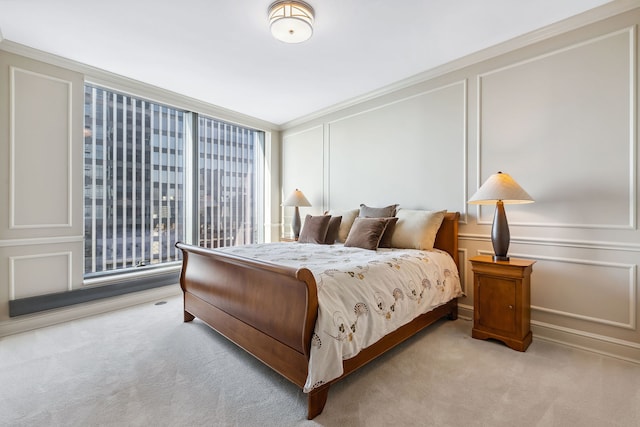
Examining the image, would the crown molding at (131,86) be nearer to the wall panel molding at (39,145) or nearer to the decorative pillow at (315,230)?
the wall panel molding at (39,145)

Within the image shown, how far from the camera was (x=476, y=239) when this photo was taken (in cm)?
295

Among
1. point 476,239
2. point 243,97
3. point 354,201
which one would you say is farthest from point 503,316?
point 243,97

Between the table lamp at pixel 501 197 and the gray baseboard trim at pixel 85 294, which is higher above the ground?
the table lamp at pixel 501 197

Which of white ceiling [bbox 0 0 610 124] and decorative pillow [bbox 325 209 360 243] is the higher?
white ceiling [bbox 0 0 610 124]

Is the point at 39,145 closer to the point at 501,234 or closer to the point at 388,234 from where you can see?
the point at 388,234

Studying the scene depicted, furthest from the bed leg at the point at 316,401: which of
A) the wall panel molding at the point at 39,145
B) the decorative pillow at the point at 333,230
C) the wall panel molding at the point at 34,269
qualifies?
the wall panel molding at the point at 39,145

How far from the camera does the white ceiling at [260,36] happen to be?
2.24 m

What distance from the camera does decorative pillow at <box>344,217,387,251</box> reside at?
9.55 feet

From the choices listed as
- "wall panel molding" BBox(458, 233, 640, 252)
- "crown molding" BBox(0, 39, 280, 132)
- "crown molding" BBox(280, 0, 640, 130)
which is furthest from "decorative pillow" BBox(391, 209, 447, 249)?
"crown molding" BBox(0, 39, 280, 132)

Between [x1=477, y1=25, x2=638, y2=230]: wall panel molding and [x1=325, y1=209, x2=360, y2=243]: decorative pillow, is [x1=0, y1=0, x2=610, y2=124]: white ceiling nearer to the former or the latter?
[x1=477, y1=25, x2=638, y2=230]: wall panel molding

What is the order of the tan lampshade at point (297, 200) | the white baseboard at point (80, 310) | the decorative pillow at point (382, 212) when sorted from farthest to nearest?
1. the tan lampshade at point (297, 200)
2. the decorative pillow at point (382, 212)
3. the white baseboard at point (80, 310)

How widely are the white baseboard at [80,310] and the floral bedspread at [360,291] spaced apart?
5.22 feet

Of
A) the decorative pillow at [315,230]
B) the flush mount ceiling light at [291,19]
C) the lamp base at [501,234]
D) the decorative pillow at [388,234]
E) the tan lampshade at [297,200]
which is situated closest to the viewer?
the flush mount ceiling light at [291,19]

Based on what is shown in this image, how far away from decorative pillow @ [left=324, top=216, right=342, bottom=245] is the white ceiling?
166cm
